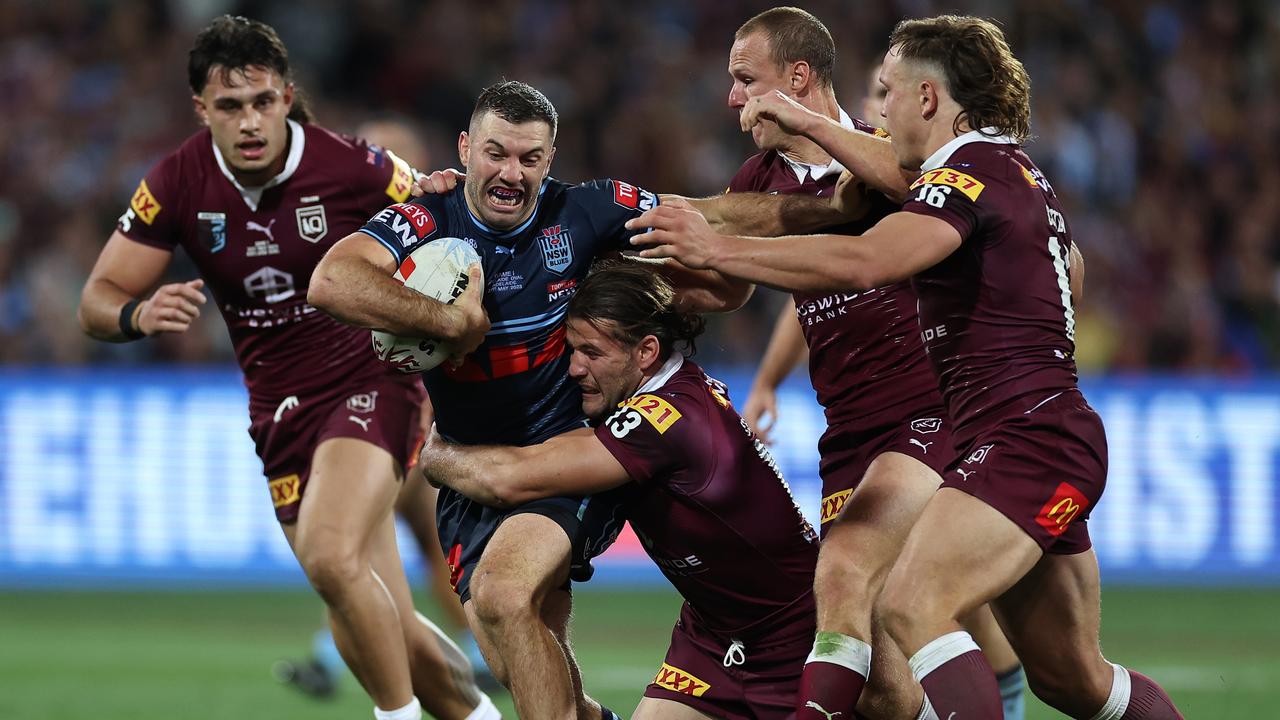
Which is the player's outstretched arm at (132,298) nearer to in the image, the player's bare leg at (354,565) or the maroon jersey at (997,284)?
the player's bare leg at (354,565)

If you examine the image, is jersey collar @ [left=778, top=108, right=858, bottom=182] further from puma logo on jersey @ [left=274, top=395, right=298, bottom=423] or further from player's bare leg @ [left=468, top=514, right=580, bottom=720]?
puma logo on jersey @ [left=274, top=395, right=298, bottom=423]

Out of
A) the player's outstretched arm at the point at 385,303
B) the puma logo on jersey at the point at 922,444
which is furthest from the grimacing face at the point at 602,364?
the puma logo on jersey at the point at 922,444

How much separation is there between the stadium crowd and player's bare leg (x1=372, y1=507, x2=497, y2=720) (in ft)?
24.4

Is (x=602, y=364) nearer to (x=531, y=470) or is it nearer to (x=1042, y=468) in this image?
(x=531, y=470)

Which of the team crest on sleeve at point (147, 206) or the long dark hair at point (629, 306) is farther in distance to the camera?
the team crest on sleeve at point (147, 206)

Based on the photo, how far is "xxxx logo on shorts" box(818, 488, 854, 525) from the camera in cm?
617

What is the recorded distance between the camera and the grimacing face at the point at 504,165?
18.3 feet

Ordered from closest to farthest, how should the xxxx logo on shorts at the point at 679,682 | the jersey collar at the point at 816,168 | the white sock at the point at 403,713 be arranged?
the xxxx logo on shorts at the point at 679,682 < the jersey collar at the point at 816,168 < the white sock at the point at 403,713

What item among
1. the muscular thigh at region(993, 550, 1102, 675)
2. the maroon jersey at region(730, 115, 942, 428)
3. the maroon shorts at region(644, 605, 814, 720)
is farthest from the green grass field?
the muscular thigh at region(993, 550, 1102, 675)

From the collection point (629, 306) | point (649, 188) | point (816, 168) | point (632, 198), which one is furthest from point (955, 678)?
point (649, 188)

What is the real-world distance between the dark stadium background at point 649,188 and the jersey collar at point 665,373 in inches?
125

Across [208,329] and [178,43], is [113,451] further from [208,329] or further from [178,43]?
[178,43]

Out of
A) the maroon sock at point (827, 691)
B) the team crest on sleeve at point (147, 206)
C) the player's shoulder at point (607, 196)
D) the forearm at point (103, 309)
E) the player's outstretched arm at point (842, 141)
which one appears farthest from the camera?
the team crest on sleeve at point (147, 206)

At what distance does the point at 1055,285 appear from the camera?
17.1 ft
